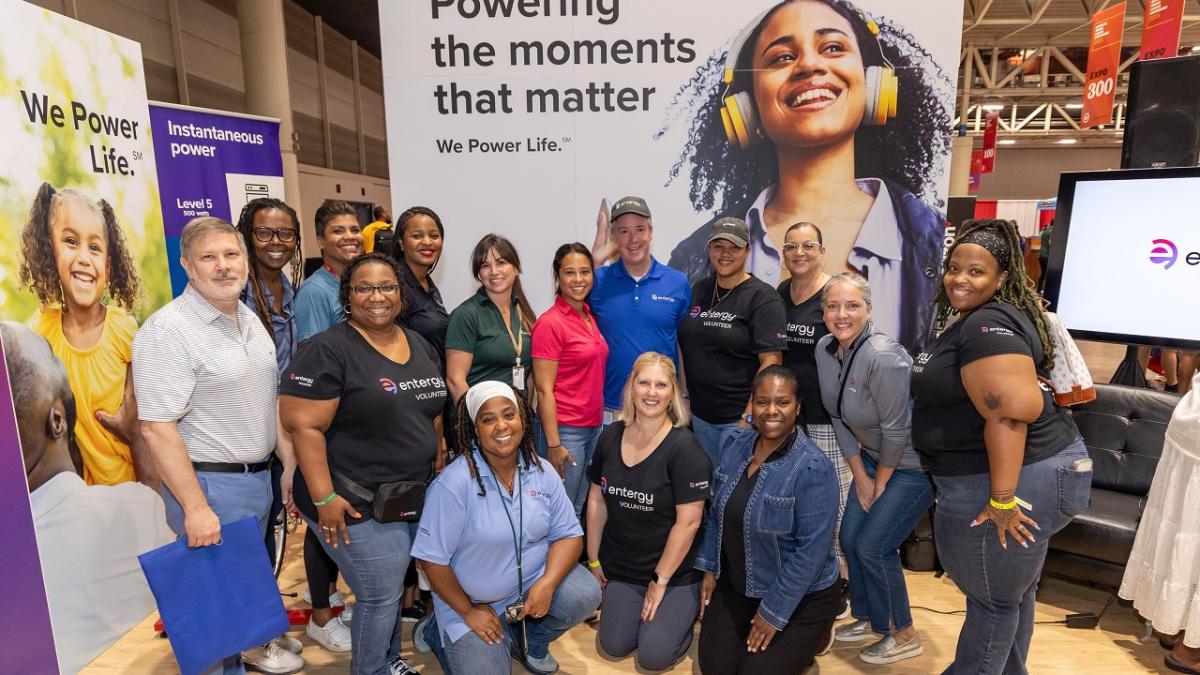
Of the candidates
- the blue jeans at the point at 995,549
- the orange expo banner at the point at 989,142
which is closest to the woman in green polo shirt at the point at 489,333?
the blue jeans at the point at 995,549

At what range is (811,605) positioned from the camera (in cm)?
257

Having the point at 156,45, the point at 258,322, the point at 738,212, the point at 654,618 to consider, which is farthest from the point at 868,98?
the point at 156,45

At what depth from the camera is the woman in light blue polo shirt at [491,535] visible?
2328mm

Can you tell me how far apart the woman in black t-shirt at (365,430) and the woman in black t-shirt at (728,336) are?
4.19 ft

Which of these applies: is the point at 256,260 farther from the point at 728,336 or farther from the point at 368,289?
the point at 728,336

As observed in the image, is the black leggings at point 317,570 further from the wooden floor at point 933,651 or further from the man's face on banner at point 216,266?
the man's face on banner at point 216,266

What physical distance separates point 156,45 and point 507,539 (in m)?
8.82

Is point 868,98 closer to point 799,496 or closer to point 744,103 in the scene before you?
point 744,103

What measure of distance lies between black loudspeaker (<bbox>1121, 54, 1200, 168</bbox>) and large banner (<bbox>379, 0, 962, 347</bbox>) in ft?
3.48

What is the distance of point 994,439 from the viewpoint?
2.00 m

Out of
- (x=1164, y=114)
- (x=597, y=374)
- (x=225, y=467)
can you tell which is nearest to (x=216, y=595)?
(x=225, y=467)

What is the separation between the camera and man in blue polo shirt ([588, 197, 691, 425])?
127 inches

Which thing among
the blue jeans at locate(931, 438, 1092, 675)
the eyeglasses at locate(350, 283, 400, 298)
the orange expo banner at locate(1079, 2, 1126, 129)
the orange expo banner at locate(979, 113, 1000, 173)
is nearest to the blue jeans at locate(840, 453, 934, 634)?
the blue jeans at locate(931, 438, 1092, 675)

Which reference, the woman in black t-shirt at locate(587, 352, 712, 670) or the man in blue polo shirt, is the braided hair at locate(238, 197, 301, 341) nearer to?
the man in blue polo shirt
